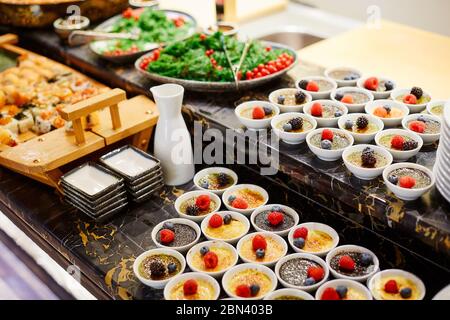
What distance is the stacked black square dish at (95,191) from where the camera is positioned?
9.11 ft

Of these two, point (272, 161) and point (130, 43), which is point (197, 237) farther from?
point (130, 43)

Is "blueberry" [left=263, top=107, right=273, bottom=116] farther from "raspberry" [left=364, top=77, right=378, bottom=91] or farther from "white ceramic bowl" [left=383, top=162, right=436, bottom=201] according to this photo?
"white ceramic bowl" [left=383, top=162, right=436, bottom=201]

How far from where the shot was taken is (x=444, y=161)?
226 centimetres

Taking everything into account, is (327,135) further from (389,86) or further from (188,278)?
(188,278)

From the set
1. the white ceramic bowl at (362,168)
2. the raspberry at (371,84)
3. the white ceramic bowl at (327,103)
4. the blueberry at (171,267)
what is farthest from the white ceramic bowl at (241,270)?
the raspberry at (371,84)

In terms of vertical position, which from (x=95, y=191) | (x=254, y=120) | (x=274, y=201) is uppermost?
(x=254, y=120)

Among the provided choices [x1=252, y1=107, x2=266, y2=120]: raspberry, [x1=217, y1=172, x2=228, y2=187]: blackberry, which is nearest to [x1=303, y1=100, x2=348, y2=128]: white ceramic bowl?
[x1=252, y1=107, x2=266, y2=120]: raspberry

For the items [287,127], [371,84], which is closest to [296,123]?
[287,127]

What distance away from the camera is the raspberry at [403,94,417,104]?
3062 mm

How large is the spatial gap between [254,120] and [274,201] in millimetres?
449

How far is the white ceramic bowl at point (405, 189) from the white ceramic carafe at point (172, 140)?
43.6 inches

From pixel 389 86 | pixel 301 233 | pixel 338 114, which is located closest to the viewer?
pixel 301 233

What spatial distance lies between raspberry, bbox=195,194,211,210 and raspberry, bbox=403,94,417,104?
1.23 meters
